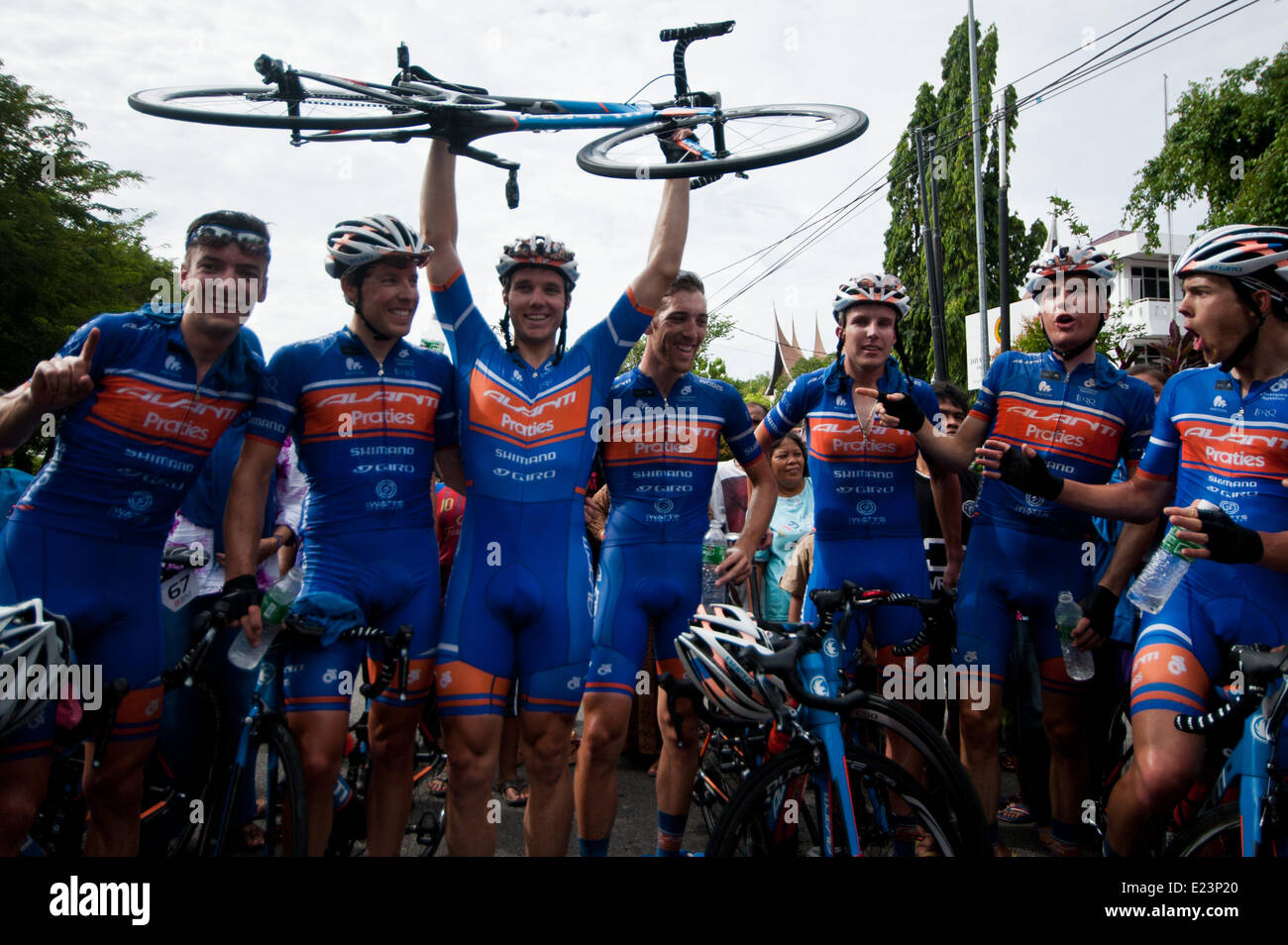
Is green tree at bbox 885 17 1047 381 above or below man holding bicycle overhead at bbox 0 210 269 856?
above

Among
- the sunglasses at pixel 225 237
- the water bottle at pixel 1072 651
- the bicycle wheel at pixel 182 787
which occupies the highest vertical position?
the sunglasses at pixel 225 237

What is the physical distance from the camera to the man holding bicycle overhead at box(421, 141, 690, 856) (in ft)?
9.89

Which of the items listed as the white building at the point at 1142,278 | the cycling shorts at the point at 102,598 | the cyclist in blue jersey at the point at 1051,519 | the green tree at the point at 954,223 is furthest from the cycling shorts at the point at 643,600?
the white building at the point at 1142,278

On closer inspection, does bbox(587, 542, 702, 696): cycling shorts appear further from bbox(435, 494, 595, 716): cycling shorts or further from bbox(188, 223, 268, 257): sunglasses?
bbox(188, 223, 268, 257): sunglasses

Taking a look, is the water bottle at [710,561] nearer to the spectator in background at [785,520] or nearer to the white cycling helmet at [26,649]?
the spectator in background at [785,520]

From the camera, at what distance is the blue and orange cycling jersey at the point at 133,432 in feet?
9.71

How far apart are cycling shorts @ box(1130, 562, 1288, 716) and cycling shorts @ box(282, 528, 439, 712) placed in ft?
8.30

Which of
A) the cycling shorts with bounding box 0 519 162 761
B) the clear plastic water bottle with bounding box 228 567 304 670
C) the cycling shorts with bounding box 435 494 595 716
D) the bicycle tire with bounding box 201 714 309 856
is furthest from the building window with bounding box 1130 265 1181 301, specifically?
the cycling shorts with bounding box 0 519 162 761

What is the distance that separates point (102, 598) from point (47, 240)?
2431 centimetres

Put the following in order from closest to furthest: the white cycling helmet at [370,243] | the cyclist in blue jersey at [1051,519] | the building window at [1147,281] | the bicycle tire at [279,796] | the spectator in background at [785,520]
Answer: the bicycle tire at [279,796] → the white cycling helmet at [370,243] → the cyclist in blue jersey at [1051,519] → the spectator in background at [785,520] → the building window at [1147,281]

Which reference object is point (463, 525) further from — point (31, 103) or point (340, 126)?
point (31, 103)

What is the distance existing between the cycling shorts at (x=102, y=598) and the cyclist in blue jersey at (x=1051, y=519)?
316 centimetres

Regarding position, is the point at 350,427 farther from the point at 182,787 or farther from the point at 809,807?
the point at 809,807
